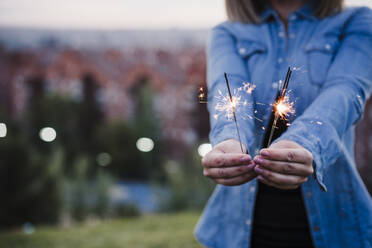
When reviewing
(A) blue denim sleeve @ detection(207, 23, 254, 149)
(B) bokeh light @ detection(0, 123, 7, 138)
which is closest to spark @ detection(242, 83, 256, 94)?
(A) blue denim sleeve @ detection(207, 23, 254, 149)

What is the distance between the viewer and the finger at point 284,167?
866 mm

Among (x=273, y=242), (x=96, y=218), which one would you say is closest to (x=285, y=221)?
(x=273, y=242)

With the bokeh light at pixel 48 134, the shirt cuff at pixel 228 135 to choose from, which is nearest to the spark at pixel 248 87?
the shirt cuff at pixel 228 135

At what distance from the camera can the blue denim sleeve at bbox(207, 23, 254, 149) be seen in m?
1.08

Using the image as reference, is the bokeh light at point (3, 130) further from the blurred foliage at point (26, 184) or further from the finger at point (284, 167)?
the finger at point (284, 167)

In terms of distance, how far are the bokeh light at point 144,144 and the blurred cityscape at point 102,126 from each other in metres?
0.02

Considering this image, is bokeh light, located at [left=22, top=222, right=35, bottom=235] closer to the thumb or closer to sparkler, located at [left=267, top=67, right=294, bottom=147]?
the thumb

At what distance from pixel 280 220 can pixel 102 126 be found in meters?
4.96

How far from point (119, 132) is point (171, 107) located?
1.27 meters

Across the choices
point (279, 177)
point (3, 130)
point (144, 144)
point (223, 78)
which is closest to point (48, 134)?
point (3, 130)

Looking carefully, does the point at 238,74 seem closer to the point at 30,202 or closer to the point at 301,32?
the point at 301,32

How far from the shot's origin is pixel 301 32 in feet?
4.39

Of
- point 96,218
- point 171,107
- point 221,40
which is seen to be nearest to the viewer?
point 221,40

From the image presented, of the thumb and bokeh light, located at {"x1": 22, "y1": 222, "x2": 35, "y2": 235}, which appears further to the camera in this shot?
bokeh light, located at {"x1": 22, "y1": 222, "x2": 35, "y2": 235}
